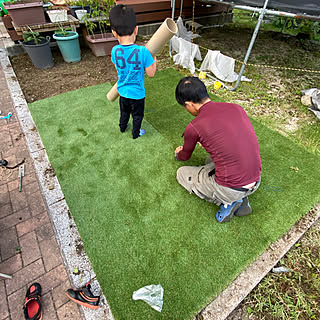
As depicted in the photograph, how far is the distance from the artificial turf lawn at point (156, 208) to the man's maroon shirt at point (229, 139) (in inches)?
26.2

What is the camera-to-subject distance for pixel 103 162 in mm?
2658

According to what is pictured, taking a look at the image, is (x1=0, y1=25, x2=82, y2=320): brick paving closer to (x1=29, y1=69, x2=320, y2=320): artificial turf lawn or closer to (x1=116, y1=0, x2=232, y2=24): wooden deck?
(x1=29, y1=69, x2=320, y2=320): artificial turf lawn

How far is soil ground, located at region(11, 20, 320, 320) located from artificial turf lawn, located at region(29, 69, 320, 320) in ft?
1.44

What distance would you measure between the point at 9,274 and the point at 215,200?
199 centimetres

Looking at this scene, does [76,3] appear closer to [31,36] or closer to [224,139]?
[31,36]

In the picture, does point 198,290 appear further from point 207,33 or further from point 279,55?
point 207,33

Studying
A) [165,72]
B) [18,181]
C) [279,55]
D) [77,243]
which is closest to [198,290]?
[77,243]

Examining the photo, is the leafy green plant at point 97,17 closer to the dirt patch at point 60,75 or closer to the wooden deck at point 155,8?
the dirt patch at point 60,75

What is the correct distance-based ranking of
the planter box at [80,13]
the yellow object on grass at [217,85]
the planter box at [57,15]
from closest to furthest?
1. the yellow object on grass at [217,85]
2. the planter box at [57,15]
3. the planter box at [80,13]

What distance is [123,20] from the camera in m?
1.89

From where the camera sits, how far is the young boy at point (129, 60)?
1.92m

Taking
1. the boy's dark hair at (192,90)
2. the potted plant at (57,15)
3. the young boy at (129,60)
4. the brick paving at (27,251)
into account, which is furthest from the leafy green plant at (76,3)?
the boy's dark hair at (192,90)

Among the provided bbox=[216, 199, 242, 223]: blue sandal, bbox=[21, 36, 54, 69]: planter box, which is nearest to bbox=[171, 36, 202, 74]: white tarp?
bbox=[21, 36, 54, 69]: planter box

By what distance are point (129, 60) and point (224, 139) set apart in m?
1.33
